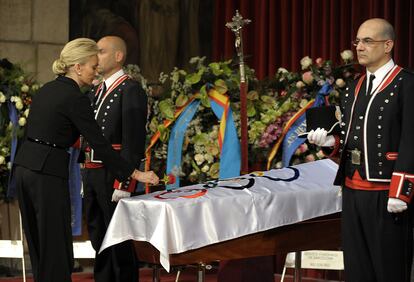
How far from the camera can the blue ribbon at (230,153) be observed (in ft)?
19.8

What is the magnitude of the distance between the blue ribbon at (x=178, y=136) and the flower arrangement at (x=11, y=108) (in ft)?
3.37

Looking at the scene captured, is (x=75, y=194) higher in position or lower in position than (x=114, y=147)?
lower

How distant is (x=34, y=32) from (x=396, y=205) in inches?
210

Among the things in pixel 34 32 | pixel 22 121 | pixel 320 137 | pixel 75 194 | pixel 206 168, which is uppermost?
pixel 34 32

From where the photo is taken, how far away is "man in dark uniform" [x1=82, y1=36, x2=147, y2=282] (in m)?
4.96

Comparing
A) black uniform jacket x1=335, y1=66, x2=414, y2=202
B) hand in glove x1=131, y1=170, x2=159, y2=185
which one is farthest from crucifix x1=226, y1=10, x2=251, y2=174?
black uniform jacket x1=335, y1=66, x2=414, y2=202

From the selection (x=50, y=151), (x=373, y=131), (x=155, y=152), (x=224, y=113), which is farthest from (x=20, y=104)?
(x=373, y=131)

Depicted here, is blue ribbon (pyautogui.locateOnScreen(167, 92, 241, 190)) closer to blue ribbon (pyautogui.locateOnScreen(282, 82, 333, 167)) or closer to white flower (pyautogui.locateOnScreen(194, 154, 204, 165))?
white flower (pyautogui.locateOnScreen(194, 154, 204, 165))

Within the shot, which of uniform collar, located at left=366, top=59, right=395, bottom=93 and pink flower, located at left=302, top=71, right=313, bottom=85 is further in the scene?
pink flower, located at left=302, top=71, right=313, bottom=85

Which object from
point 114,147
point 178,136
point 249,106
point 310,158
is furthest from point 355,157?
point 178,136

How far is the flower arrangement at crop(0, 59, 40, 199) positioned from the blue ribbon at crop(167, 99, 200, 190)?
1028mm

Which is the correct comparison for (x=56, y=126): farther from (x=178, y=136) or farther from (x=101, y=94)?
(x=178, y=136)

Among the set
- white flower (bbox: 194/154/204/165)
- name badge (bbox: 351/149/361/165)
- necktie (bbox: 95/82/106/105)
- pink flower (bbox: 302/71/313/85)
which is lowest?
white flower (bbox: 194/154/204/165)

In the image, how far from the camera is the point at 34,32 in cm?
841
